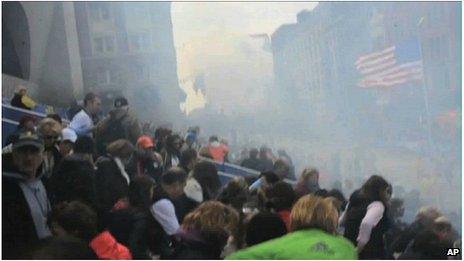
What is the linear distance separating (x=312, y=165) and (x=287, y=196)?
1.61ft

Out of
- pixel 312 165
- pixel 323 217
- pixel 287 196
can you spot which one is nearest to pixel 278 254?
pixel 323 217

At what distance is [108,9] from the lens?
498 cm

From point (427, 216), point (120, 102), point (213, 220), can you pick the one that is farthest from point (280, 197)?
point (120, 102)

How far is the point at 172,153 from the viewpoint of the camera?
506 cm

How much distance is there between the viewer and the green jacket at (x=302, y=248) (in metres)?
3.38

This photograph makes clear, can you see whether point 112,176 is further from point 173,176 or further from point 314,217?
point 314,217

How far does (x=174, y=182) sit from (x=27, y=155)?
1035 mm

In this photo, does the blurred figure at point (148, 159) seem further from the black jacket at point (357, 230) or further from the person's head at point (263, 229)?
the black jacket at point (357, 230)

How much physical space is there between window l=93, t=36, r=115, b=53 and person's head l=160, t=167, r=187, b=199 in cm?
99

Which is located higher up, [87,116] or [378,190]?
[87,116]

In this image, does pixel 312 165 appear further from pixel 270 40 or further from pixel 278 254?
pixel 278 254

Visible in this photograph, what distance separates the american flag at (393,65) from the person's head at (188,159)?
135 centimetres

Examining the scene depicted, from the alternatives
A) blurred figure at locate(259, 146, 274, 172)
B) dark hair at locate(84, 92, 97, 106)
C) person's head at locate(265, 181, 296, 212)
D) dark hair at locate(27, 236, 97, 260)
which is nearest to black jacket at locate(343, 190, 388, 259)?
person's head at locate(265, 181, 296, 212)

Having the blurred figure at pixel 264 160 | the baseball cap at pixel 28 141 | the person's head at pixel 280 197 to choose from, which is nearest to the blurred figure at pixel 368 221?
the person's head at pixel 280 197
